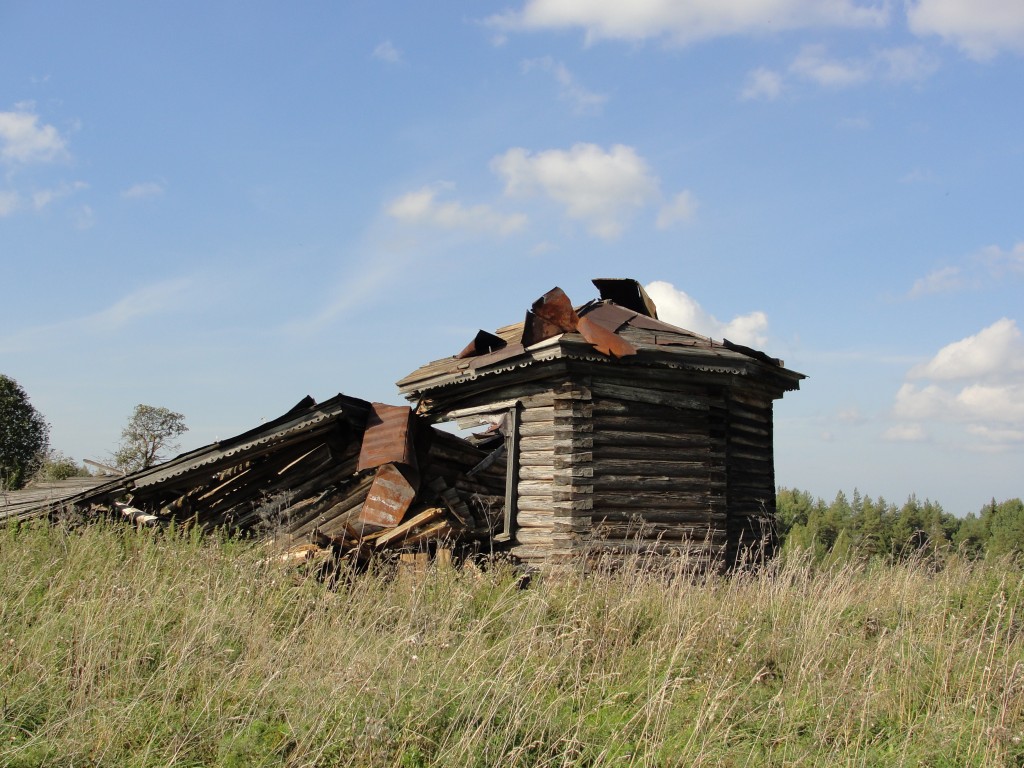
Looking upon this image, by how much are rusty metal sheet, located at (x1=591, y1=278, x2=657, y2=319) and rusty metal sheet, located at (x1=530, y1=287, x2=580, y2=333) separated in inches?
124

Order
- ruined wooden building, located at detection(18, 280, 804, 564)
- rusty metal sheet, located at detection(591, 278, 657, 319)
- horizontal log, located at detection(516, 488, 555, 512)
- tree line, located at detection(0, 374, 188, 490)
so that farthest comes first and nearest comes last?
tree line, located at detection(0, 374, 188, 490) < rusty metal sheet, located at detection(591, 278, 657, 319) < horizontal log, located at detection(516, 488, 555, 512) < ruined wooden building, located at detection(18, 280, 804, 564)

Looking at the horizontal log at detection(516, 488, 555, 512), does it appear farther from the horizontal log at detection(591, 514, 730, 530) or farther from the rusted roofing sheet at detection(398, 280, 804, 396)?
the rusted roofing sheet at detection(398, 280, 804, 396)

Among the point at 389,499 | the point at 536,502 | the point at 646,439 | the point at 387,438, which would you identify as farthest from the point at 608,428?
the point at 389,499

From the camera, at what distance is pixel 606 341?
10.8m

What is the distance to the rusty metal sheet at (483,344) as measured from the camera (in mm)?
12289

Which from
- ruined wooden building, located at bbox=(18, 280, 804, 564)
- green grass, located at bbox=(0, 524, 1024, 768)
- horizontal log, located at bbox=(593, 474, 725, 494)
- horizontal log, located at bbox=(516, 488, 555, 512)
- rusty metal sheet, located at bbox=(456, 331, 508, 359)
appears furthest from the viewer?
rusty metal sheet, located at bbox=(456, 331, 508, 359)

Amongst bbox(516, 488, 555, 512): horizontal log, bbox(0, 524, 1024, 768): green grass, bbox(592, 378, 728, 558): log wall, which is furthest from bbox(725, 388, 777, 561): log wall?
bbox(0, 524, 1024, 768): green grass

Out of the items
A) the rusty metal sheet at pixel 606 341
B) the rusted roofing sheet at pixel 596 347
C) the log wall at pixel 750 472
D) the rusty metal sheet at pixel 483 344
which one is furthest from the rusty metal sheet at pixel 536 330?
the log wall at pixel 750 472

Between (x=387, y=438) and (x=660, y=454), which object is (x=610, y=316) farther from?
(x=387, y=438)

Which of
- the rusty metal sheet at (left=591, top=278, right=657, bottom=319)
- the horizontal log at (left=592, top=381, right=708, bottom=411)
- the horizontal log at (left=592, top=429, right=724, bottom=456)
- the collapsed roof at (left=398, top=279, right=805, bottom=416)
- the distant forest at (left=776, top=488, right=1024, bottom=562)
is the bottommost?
the distant forest at (left=776, top=488, right=1024, bottom=562)

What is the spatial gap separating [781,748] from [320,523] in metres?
7.17

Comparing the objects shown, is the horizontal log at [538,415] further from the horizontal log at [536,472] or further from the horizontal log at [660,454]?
the horizontal log at [660,454]

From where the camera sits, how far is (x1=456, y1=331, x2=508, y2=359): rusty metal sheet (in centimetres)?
1229

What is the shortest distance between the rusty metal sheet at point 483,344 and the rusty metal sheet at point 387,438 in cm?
183
